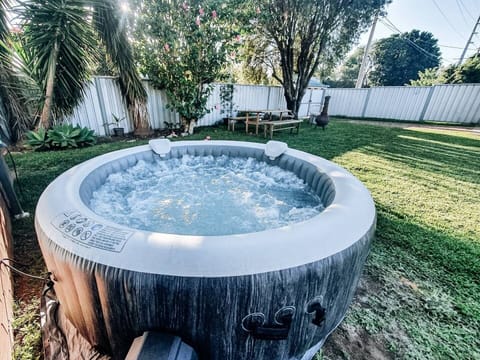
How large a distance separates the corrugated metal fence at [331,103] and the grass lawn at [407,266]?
1.81 metres

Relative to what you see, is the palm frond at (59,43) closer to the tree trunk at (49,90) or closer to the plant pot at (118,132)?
the tree trunk at (49,90)

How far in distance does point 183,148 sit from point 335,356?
9.76 feet

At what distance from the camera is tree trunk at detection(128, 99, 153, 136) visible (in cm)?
544

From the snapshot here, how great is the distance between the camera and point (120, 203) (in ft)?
7.65

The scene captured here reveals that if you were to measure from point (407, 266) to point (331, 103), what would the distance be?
41.6 feet

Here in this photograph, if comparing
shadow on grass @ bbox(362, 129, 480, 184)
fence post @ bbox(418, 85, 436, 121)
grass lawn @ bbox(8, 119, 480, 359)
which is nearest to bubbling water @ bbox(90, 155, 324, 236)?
grass lawn @ bbox(8, 119, 480, 359)

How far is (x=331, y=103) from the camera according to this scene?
41.7ft

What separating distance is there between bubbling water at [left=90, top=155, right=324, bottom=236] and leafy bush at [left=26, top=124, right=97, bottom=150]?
2.39 metres

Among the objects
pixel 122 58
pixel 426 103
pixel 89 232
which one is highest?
pixel 122 58

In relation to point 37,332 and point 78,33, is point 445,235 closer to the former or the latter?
point 37,332

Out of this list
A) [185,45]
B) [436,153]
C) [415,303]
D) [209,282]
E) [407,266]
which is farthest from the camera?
[185,45]

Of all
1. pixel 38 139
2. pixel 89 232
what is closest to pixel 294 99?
pixel 38 139

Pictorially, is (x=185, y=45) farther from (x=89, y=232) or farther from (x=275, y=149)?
(x=89, y=232)

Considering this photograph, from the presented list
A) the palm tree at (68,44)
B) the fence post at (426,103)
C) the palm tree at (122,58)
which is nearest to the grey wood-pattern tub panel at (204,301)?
the palm tree at (68,44)
